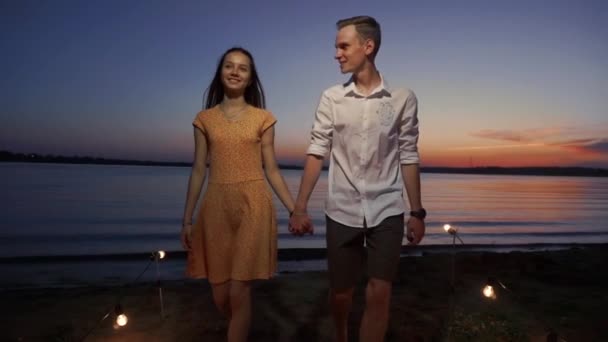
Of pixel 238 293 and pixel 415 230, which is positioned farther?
pixel 238 293

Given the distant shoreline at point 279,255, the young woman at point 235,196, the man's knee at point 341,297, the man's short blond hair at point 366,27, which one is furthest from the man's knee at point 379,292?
the distant shoreline at point 279,255

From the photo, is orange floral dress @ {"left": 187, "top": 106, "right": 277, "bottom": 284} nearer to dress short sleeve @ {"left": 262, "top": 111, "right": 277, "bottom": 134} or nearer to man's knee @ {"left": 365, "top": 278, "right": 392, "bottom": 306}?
dress short sleeve @ {"left": 262, "top": 111, "right": 277, "bottom": 134}

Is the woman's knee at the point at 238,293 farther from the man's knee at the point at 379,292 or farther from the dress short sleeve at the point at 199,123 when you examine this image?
the dress short sleeve at the point at 199,123

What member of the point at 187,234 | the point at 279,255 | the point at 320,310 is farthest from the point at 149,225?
the point at 187,234

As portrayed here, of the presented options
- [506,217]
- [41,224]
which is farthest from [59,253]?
[506,217]

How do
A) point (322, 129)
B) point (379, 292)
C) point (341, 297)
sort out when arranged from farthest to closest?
1. point (341, 297)
2. point (322, 129)
3. point (379, 292)

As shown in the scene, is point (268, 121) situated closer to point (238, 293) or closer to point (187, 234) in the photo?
point (187, 234)

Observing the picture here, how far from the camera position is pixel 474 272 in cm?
804

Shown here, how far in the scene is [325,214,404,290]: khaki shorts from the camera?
2.89 m

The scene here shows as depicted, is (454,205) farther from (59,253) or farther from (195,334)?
(195,334)

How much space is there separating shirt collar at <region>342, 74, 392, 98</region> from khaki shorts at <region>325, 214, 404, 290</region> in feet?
2.78

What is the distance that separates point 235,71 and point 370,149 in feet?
3.78

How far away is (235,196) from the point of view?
3133mm

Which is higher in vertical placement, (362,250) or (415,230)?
(415,230)
